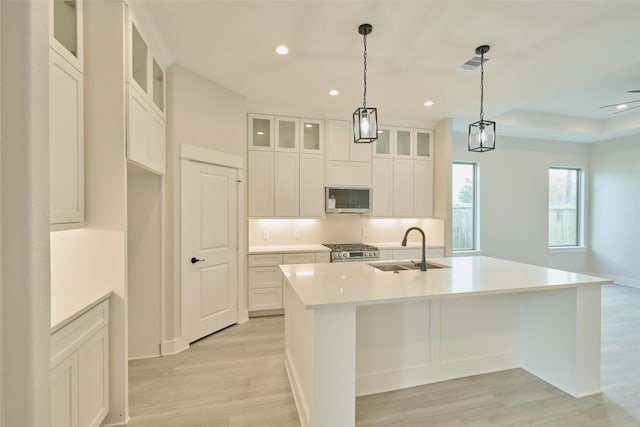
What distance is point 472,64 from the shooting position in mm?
3098

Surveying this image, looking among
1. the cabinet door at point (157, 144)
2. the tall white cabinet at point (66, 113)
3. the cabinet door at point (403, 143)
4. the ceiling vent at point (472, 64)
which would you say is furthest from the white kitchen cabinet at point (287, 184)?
the tall white cabinet at point (66, 113)

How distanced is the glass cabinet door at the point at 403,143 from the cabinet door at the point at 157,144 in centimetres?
357

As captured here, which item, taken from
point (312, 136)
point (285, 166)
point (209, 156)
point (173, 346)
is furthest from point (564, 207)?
point (173, 346)

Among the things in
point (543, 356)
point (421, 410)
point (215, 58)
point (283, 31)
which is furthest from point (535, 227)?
point (215, 58)

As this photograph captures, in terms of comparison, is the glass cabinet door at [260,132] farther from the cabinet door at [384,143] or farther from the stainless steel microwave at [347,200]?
the cabinet door at [384,143]

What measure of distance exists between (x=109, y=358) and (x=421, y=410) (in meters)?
2.25

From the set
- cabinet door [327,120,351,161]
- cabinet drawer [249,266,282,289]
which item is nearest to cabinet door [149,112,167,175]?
cabinet drawer [249,266,282,289]

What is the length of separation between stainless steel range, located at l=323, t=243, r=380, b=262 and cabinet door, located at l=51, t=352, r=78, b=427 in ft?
10.4

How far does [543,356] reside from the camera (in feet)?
8.35

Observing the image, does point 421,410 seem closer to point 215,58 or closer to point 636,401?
point 636,401

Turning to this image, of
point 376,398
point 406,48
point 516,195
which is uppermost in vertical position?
point 406,48

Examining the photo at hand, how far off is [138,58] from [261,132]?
6.79ft

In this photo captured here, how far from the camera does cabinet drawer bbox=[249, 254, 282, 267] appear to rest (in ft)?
13.5

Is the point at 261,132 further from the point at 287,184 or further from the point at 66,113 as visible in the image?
the point at 66,113
